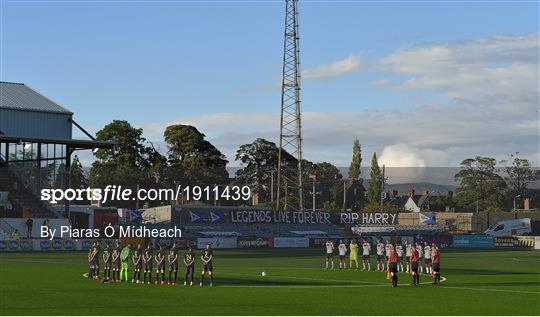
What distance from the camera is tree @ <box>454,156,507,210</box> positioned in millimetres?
148125

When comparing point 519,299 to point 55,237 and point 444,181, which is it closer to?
point 55,237

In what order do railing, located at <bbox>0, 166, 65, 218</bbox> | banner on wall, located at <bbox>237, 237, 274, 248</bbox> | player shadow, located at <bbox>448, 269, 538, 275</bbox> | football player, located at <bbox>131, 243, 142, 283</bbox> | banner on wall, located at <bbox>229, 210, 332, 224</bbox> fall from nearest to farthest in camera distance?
football player, located at <bbox>131, 243, 142, 283</bbox>
player shadow, located at <bbox>448, 269, 538, 275</bbox>
railing, located at <bbox>0, 166, 65, 218</bbox>
banner on wall, located at <bbox>237, 237, 274, 248</bbox>
banner on wall, located at <bbox>229, 210, 332, 224</bbox>

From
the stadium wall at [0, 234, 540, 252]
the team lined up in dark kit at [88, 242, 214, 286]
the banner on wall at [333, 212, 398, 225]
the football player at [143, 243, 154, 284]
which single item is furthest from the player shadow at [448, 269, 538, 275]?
the banner on wall at [333, 212, 398, 225]

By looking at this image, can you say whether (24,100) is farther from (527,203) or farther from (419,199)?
(419,199)

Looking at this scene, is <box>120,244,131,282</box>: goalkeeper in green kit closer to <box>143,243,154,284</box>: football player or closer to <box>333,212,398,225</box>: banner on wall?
<box>143,243,154,284</box>: football player

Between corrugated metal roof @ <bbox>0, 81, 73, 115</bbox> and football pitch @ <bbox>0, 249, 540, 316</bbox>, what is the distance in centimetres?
3164

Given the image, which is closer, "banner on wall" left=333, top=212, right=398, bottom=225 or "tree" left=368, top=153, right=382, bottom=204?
"banner on wall" left=333, top=212, right=398, bottom=225

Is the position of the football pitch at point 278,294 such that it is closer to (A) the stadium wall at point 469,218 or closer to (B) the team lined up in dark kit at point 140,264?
(B) the team lined up in dark kit at point 140,264

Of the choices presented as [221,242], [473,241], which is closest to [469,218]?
[473,241]

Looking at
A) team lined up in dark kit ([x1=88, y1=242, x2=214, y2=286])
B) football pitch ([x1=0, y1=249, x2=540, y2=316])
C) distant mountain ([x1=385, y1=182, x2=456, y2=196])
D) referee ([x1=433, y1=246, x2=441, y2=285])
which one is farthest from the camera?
distant mountain ([x1=385, y1=182, x2=456, y2=196])

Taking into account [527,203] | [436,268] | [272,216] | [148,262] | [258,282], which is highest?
[527,203]

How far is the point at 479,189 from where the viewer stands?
490 feet

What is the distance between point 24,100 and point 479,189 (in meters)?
83.8

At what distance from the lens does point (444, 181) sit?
433 ft
